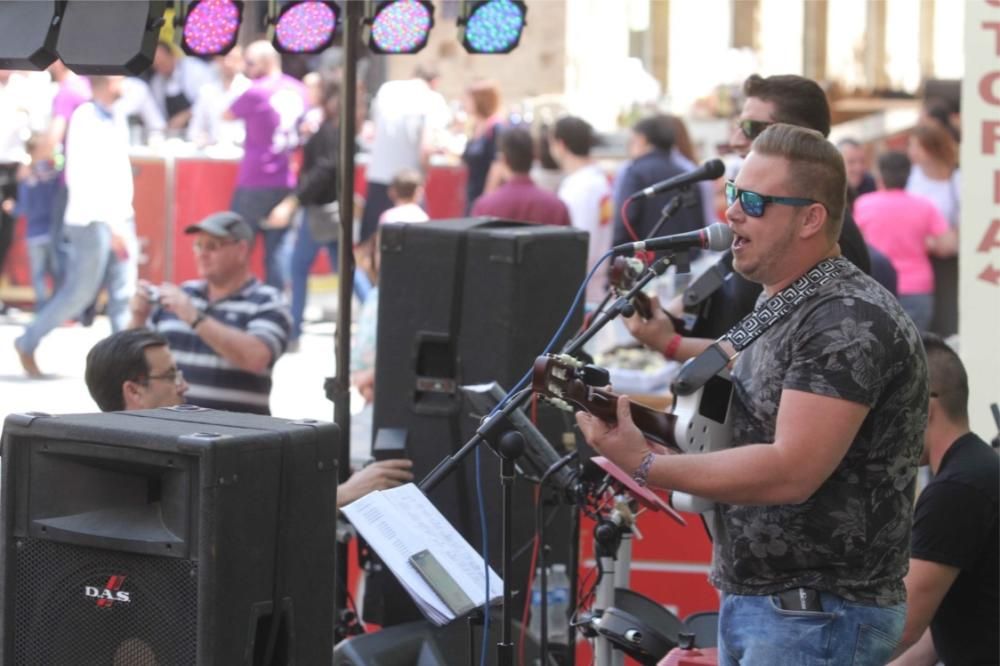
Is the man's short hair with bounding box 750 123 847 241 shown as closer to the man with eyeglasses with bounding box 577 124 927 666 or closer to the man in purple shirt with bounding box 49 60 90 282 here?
the man with eyeglasses with bounding box 577 124 927 666

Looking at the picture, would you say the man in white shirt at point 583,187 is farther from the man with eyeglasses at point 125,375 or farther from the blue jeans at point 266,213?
the man with eyeglasses at point 125,375

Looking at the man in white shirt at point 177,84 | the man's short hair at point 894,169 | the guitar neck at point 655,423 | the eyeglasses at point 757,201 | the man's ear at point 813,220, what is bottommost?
the guitar neck at point 655,423

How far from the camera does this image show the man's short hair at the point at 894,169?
335 inches

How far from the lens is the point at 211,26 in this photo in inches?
206

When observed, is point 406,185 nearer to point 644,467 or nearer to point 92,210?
point 92,210

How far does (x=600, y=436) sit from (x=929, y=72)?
19.2 metres

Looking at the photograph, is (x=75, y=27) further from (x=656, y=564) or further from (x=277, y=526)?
(x=656, y=564)

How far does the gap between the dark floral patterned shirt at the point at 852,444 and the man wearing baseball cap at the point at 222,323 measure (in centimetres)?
297

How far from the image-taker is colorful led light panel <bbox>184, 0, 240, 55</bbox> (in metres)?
5.19

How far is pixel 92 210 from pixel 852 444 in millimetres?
7394

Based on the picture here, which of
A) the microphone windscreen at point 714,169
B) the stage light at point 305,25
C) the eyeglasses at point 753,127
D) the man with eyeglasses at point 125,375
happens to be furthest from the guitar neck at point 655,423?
A: the stage light at point 305,25

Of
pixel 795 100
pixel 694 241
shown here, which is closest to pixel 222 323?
pixel 795 100

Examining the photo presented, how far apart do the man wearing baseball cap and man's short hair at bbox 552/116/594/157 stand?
11.5 feet

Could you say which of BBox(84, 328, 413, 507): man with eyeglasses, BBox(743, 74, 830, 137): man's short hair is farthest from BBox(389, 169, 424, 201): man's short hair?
BBox(743, 74, 830, 137): man's short hair
